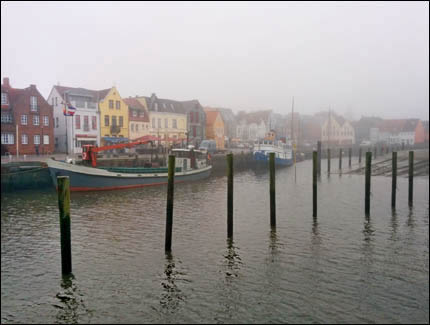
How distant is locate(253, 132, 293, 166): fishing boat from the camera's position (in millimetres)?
55750

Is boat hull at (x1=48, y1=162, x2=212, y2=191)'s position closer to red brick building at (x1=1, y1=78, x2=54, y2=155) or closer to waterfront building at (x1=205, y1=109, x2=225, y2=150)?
red brick building at (x1=1, y1=78, x2=54, y2=155)

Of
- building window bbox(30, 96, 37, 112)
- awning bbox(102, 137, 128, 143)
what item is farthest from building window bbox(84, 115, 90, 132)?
building window bbox(30, 96, 37, 112)

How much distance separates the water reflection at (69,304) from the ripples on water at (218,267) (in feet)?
0.10

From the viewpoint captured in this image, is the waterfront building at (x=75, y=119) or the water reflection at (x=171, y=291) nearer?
the water reflection at (x=171, y=291)

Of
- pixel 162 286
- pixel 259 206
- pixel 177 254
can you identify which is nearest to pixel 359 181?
pixel 259 206

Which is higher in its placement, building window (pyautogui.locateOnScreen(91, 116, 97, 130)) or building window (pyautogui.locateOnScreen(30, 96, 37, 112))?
building window (pyautogui.locateOnScreen(30, 96, 37, 112))

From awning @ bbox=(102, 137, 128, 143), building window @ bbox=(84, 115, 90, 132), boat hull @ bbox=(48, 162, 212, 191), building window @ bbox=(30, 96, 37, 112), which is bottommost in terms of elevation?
boat hull @ bbox=(48, 162, 212, 191)

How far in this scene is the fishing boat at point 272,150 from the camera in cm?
5575

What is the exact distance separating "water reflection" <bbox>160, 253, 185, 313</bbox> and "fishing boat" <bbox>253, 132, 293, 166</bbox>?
4411 cm

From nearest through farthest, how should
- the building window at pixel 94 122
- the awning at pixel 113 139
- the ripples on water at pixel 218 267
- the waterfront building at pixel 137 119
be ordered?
the ripples on water at pixel 218 267
the building window at pixel 94 122
the awning at pixel 113 139
the waterfront building at pixel 137 119

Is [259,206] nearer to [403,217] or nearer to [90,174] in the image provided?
[403,217]

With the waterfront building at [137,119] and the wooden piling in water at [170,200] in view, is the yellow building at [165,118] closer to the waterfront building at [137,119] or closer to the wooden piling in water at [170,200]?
the waterfront building at [137,119]

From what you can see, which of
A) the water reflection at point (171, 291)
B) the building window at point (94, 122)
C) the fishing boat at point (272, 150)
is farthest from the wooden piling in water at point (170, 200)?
the fishing boat at point (272, 150)

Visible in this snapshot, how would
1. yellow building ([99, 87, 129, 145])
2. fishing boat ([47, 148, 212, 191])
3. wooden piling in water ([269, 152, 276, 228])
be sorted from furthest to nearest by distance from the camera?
yellow building ([99, 87, 129, 145]), fishing boat ([47, 148, 212, 191]), wooden piling in water ([269, 152, 276, 228])
